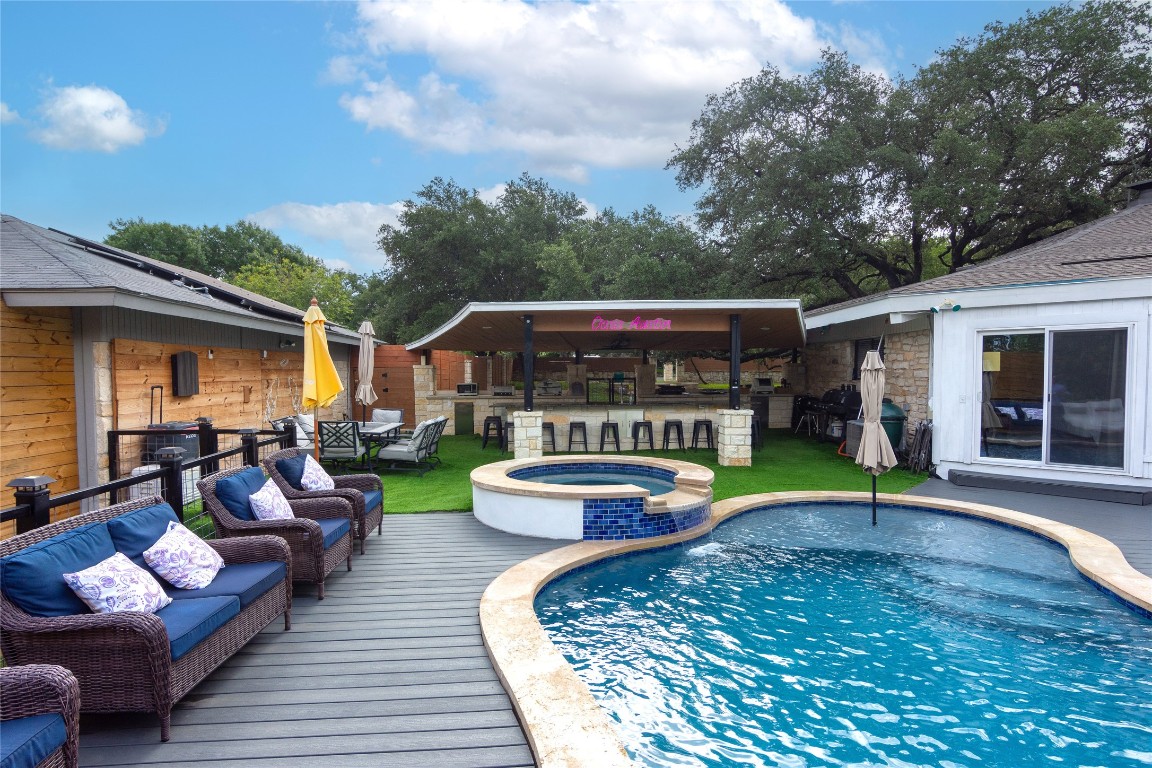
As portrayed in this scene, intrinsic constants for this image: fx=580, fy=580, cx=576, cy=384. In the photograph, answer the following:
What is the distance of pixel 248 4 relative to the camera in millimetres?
11477

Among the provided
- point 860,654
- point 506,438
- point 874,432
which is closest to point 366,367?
point 506,438

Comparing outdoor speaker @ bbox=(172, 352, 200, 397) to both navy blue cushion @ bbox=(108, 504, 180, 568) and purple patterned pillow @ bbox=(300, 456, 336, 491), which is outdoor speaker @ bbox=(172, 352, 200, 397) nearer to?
purple patterned pillow @ bbox=(300, 456, 336, 491)

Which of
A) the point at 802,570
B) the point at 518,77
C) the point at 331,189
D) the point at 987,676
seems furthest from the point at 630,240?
the point at 331,189

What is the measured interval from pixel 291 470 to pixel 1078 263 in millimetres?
11046

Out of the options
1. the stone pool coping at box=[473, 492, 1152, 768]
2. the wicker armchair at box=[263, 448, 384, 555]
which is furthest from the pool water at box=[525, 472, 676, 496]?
the wicker armchair at box=[263, 448, 384, 555]

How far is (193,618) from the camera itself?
2.98 metres

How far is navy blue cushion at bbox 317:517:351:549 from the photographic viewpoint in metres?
4.69

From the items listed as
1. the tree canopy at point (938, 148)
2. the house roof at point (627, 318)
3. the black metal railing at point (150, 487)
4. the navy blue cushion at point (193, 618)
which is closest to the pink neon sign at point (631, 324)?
the house roof at point (627, 318)

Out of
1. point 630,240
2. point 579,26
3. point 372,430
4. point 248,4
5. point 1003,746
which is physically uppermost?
point 579,26

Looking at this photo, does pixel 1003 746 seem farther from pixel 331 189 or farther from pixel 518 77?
pixel 331 189

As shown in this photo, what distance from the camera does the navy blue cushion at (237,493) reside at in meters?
4.44

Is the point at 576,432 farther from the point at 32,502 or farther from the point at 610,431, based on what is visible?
the point at 32,502

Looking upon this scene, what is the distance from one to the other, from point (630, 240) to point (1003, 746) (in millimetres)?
17541

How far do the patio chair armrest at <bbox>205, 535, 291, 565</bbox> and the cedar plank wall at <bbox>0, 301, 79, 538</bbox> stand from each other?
4005mm
